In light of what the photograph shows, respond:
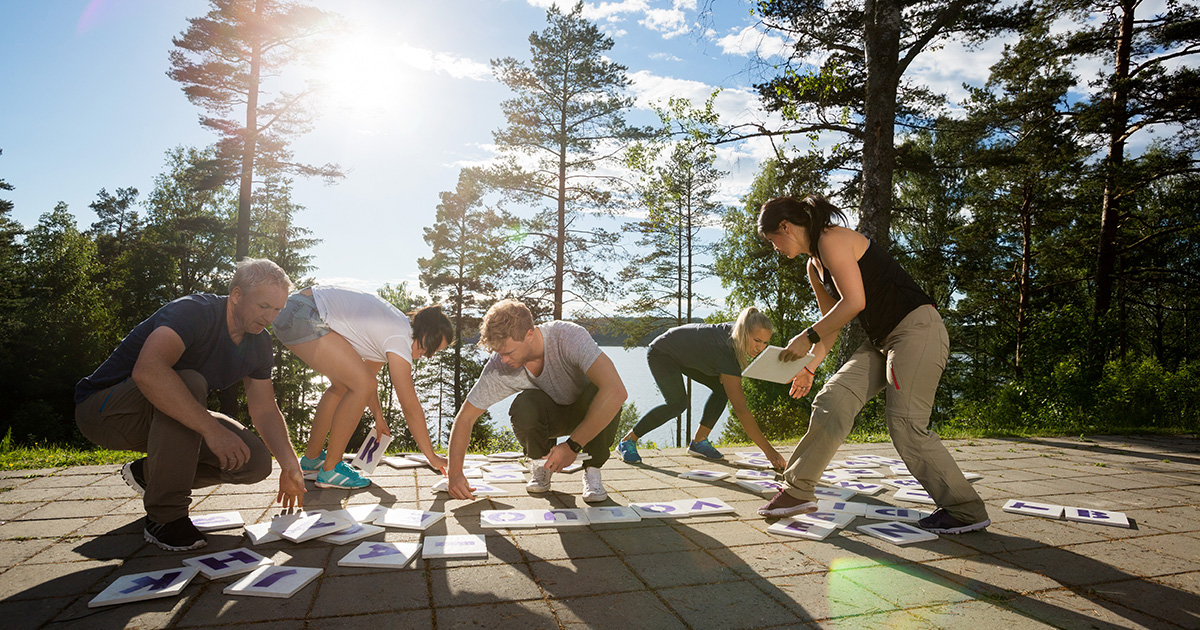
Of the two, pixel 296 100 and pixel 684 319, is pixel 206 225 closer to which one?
pixel 296 100

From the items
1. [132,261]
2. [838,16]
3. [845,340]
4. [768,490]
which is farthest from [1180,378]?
[132,261]

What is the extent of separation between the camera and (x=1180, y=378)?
422 inches

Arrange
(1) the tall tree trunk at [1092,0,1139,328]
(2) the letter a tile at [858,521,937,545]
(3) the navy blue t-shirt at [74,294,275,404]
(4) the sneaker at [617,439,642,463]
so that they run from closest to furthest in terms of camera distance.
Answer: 1. (3) the navy blue t-shirt at [74,294,275,404]
2. (2) the letter a tile at [858,521,937,545]
3. (4) the sneaker at [617,439,642,463]
4. (1) the tall tree trunk at [1092,0,1139,328]

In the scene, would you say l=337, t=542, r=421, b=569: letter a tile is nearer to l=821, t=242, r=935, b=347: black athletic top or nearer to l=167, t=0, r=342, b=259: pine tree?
l=821, t=242, r=935, b=347: black athletic top

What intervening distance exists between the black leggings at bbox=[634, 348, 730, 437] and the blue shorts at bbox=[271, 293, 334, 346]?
2766 mm

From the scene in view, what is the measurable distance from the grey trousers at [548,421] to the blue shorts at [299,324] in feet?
4.22

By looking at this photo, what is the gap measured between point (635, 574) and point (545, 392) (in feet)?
5.12

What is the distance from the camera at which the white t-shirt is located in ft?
12.8

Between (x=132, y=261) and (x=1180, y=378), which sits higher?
(x=132, y=261)

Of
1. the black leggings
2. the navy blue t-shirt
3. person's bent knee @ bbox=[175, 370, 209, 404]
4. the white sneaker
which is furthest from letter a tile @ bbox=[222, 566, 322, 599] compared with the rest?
the black leggings

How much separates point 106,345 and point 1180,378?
33.2 m

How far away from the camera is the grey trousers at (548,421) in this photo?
3.94 metres

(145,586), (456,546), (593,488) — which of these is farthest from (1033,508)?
(145,586)

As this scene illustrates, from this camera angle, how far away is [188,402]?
107 inches
